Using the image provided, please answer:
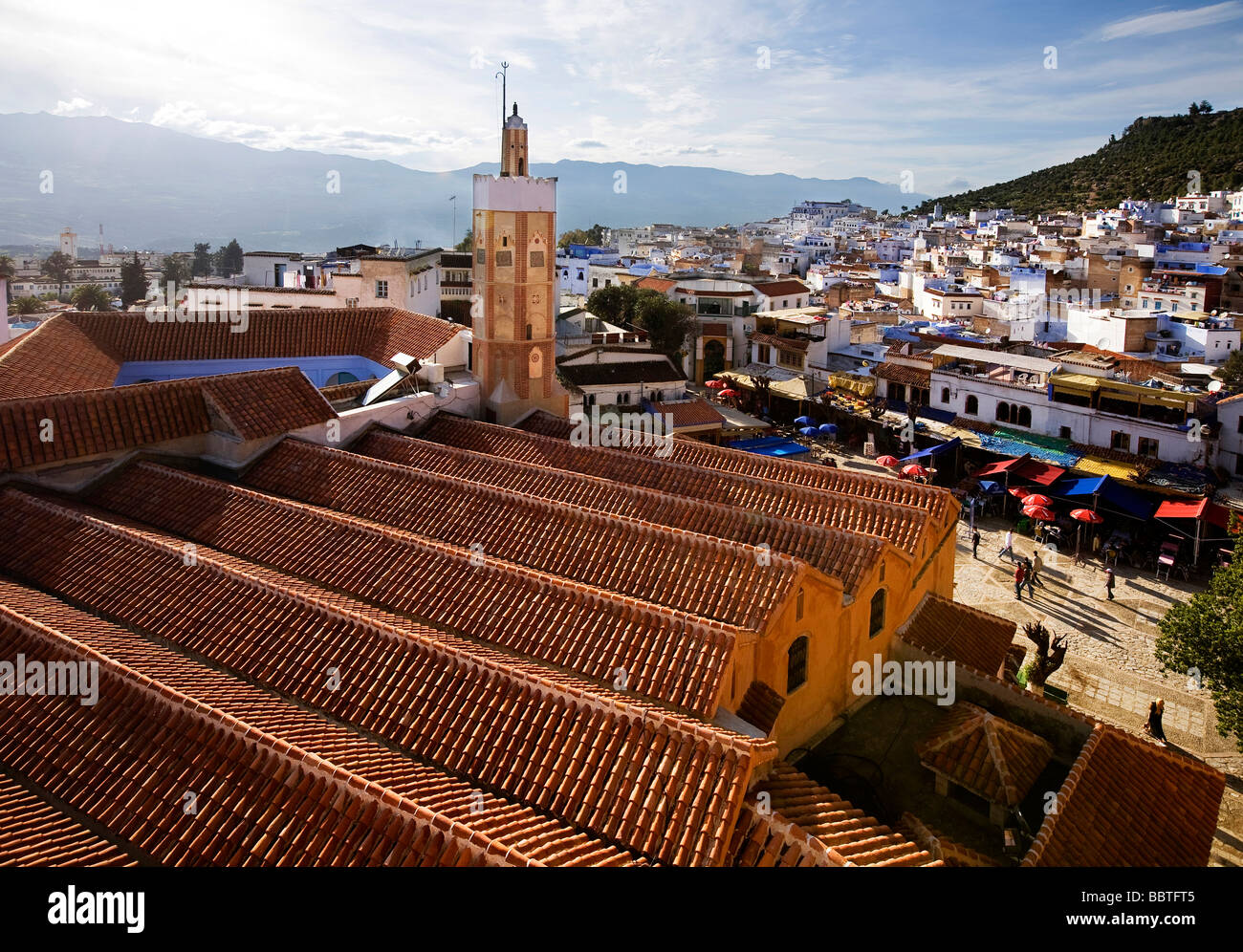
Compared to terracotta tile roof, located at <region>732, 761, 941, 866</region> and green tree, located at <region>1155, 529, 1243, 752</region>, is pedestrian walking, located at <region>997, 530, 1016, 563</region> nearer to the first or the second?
green tree, located at <region>1155, 529, 1243, 752</region>

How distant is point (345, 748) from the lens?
346 inches

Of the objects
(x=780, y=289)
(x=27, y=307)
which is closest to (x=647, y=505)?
(x=780, y=289)

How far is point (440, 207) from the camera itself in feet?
565

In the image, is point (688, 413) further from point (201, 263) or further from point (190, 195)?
point (190, 195)

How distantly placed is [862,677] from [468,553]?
607 centimetres

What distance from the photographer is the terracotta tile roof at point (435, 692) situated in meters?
8.45

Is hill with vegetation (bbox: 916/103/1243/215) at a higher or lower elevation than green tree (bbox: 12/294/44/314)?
higher

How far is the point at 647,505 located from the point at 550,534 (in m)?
2.24

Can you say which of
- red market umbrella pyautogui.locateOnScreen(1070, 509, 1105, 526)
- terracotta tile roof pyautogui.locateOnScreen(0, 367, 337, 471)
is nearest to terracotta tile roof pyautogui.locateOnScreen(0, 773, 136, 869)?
terracotta tile roof pyautogui.locateOnScreen(0, 367, 337, 471)

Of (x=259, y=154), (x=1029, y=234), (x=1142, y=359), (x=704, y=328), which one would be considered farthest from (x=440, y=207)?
(x=1142, y=359)

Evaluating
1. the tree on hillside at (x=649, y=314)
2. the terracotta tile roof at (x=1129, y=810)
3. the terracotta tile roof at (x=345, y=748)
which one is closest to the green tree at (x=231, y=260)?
the tree on hillside at (x=649, y=314)

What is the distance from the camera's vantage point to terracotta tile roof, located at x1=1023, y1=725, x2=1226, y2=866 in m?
10.3

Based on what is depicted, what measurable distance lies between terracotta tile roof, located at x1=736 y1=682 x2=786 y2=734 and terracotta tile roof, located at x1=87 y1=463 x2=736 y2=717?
2.60ft

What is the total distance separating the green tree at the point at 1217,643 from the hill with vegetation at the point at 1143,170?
134ft
